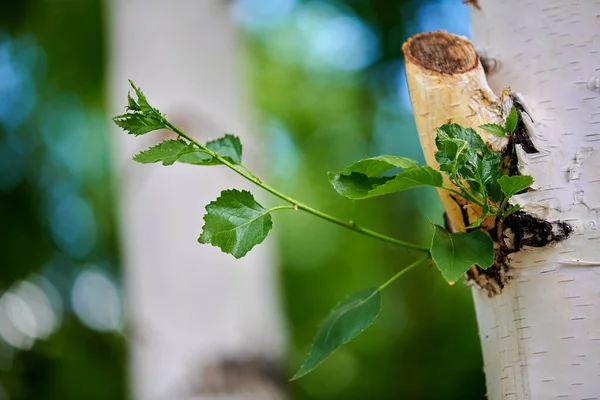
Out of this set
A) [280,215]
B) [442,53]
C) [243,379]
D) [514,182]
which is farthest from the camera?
[280,215]

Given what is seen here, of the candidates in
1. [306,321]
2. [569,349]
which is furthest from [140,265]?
[306,321]

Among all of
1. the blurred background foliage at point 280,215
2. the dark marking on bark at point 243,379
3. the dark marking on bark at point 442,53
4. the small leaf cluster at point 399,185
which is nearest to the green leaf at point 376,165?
the small leaf cluster at point 399,185

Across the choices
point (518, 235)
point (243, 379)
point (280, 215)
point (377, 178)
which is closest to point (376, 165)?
point (377, 178)

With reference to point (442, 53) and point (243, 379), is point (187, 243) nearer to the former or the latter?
point (243, 379)

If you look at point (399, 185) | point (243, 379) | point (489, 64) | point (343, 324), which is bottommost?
point (243, 379)

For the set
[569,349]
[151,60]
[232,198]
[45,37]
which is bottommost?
[569,349]

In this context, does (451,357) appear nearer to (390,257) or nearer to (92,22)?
(390,257)

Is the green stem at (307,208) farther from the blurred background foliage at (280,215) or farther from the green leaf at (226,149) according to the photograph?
the blurred background foliage at (280,215)
